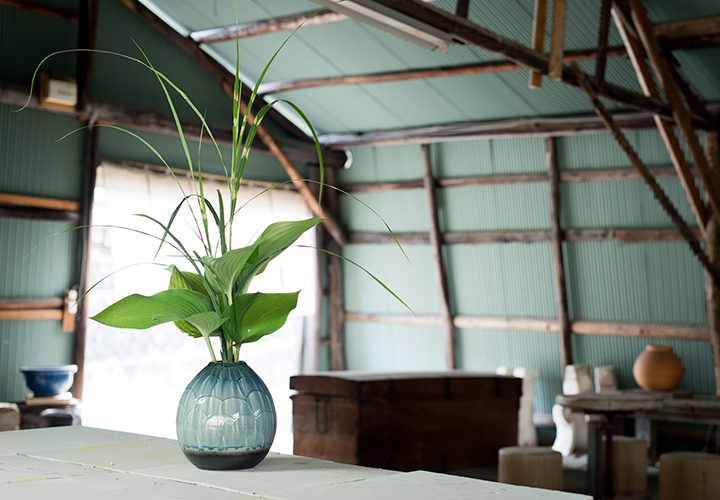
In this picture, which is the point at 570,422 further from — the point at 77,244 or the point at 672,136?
the point at 77,244

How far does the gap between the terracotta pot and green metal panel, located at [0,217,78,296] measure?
4770 millimetres

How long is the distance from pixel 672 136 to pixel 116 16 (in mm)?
4928

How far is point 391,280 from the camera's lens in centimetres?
892

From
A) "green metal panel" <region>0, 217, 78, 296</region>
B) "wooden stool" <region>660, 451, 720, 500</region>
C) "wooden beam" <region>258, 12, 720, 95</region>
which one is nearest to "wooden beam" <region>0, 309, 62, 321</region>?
"green metal panel" <region>0, 217, 78, 296</region>

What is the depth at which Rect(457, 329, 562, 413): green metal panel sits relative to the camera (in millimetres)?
7746

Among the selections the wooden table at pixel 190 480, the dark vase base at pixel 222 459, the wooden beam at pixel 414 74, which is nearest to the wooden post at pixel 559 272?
the wooden beam at pixel 414 74

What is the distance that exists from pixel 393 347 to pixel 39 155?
14.0 ft

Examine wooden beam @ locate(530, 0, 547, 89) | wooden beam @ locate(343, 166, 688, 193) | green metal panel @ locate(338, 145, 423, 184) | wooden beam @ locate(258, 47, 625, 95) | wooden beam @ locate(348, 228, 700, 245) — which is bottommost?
wooden beam @ locate(348, 228, 700, 245)

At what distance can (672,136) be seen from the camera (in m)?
5.78

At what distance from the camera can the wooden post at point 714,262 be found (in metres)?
6.44

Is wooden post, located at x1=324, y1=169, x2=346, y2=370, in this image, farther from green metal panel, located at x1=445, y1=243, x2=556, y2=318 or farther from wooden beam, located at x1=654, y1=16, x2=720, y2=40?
wooden beam, located at x1=654, y1=16, x2=720, y2=40

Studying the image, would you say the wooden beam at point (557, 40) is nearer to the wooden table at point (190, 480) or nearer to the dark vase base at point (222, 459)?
the wooden table at point (190, 480)

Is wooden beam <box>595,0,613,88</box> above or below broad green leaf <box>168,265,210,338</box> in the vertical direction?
above

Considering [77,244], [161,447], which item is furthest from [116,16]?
[161,447]
